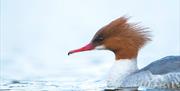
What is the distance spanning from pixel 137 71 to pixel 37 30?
25.2ft

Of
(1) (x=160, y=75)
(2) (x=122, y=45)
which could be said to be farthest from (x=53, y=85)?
(1) (x=160, y=75)

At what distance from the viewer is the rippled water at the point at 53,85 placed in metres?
10.2

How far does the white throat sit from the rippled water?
0.48 ft

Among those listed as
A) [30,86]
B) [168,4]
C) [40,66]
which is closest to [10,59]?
[40,66]

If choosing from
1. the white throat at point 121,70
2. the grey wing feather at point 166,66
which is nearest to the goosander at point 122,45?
the white throat at point 121,70

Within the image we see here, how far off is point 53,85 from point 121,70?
0.98 meters

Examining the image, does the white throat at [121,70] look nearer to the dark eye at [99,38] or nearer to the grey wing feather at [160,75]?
the grey wing feather at [160,75]

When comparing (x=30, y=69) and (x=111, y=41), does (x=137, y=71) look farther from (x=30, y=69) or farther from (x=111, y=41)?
(x=30, y=69)

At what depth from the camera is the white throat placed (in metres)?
10.4

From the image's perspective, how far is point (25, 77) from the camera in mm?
11953

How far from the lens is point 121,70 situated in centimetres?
1042

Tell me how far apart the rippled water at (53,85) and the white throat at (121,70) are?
0.48 feet

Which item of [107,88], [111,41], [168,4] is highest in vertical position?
[168,4]

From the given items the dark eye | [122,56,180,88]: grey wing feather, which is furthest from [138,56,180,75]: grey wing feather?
the dark eye
